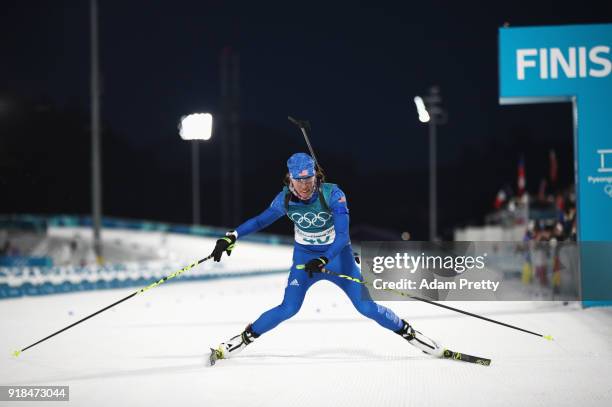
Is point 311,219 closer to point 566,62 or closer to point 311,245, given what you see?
point 311,245

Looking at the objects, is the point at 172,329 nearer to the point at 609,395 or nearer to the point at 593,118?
the point at 609,395

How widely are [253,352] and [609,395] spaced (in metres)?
3.54

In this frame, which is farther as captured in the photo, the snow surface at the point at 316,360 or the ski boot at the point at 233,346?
the ski boot at the point at 233,346

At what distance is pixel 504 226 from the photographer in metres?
32.4

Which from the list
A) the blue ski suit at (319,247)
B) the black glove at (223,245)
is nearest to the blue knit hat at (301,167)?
the blue ski suit at (319,247)

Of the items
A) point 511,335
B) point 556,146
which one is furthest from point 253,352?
point 556,146

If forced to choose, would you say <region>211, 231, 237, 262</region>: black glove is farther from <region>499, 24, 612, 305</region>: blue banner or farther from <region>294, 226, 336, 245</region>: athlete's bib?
<region>499, 24, 612, 305</region>: blue banner

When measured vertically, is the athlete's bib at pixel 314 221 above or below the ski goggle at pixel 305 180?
below

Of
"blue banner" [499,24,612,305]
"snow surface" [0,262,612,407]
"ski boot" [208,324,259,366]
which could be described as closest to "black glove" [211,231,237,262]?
"ski boot" [208,324,259,366]

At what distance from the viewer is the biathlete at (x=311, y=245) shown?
6.46m

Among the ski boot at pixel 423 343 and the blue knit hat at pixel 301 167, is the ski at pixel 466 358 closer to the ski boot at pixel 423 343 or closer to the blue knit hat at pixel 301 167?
the ski boot at pixel 423 343


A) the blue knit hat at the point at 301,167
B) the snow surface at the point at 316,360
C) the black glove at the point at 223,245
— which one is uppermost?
the blue knit hat at the point at 301,167

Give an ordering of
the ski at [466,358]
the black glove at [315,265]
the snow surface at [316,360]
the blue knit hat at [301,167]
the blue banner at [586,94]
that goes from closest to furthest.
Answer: the snow surface at [316,360]
the black glove at [315,265]
the blue knit hat at [301,167]
the ski at [466,358]
the blue banner at [586,94]

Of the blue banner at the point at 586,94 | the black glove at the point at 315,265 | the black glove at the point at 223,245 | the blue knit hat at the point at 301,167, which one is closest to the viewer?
the black glove at the point at 315,265
